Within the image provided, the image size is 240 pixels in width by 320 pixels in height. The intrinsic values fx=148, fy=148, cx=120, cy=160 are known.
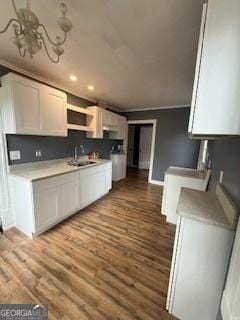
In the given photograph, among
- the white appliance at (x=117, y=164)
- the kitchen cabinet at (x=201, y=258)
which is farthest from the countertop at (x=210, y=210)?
the white appliance at (x=117, y=164)

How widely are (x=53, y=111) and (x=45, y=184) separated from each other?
126 centimetres

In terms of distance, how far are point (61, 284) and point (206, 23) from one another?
2.39m

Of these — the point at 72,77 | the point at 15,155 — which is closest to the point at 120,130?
the point at 72,77

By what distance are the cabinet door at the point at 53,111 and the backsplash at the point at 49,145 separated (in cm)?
32

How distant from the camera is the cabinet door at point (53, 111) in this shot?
243 cm

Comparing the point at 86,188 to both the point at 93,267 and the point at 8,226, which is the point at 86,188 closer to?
the point at 8,226

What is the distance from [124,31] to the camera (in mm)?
1427

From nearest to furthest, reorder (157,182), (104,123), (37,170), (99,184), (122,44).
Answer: (122,44) → (37,170) → (99,184) → (104,123) → (157,182)

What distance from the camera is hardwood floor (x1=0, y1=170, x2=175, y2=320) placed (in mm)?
1336

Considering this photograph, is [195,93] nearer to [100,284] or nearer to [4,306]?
[100,284]

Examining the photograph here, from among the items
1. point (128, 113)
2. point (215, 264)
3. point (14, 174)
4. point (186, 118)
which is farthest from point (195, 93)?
point (128, 113)

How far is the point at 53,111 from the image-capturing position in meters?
2.56

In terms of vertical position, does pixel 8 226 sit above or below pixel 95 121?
below

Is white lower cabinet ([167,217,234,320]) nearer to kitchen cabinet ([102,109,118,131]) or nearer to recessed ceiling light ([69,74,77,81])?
recessed ceiling light ([69,74,77,81])
